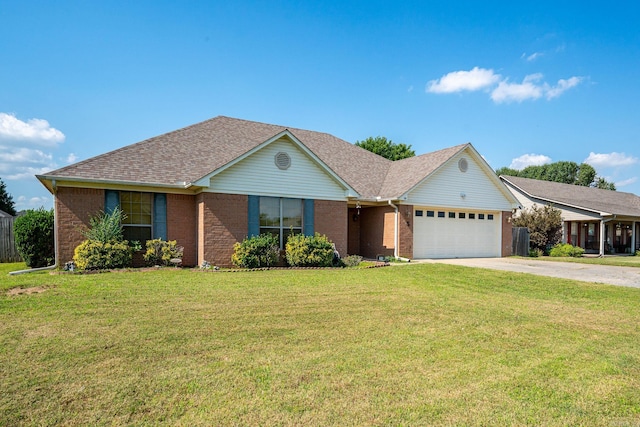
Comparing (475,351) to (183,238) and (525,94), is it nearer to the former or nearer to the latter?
(183,238)

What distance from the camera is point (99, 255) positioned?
40.2 feet

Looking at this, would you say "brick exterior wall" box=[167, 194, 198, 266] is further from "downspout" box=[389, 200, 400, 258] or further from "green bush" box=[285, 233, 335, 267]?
"downspout" box=[389, 200, 400, 258]

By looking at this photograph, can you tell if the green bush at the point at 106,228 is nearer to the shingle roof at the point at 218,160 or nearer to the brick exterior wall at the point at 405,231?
the shingle roof at the point at 218,160

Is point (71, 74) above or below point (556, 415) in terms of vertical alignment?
above

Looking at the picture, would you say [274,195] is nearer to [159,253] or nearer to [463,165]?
[159,253]

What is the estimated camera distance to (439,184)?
19.3 metres

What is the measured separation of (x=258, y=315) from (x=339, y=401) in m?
3.45

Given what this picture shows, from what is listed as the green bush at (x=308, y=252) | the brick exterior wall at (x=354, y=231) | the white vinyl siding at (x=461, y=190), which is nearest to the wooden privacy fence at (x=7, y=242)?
the green bush at (x=308, y=252)

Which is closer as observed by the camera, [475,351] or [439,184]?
[475,351]

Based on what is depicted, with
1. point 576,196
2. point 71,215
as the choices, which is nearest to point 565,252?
point 576,196

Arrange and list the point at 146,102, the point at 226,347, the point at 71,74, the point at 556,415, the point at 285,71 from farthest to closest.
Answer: the point at 285,71 → the point at 146,102 → the point at 71,74 → the point at 226,347 → the point at 556,415

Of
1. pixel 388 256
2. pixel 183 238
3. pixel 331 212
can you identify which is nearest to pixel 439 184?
pixel 388 256

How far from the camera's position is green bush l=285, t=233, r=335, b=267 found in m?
14.2

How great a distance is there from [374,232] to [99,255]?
41.2 feet
